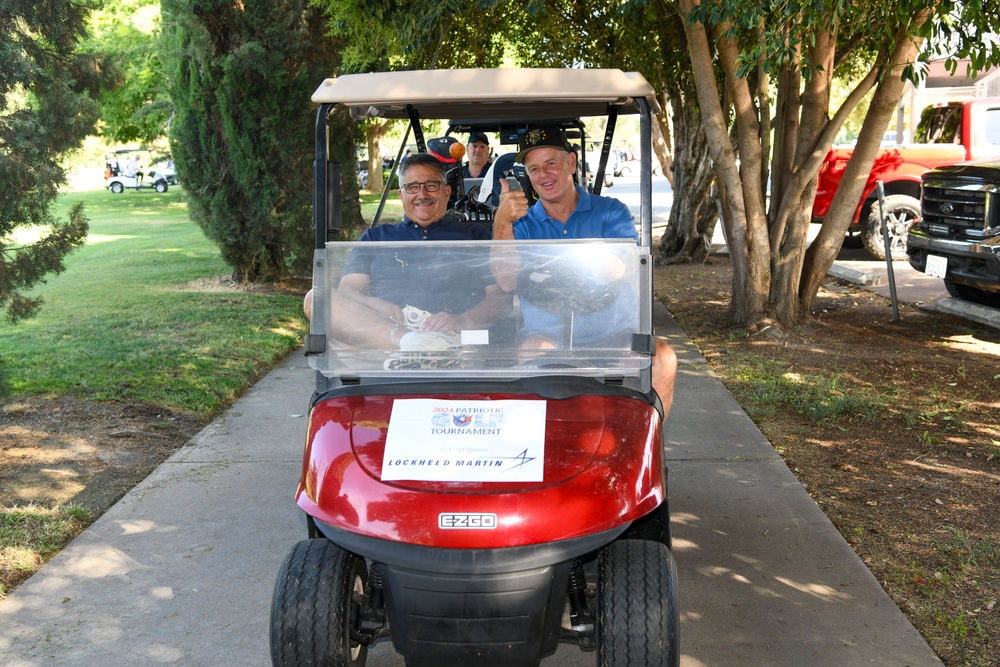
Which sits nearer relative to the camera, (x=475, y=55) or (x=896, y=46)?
(x=896, y=46)

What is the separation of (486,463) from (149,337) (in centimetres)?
619

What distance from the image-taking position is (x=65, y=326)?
900 centimetres

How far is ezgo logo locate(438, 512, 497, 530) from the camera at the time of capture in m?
2.58

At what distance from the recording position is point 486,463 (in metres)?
2.73

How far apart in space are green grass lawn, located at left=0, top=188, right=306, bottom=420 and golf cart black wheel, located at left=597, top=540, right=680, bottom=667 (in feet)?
12.8

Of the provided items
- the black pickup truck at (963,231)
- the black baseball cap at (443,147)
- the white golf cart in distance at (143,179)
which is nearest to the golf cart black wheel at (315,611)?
the black baseball cap at (443,147)

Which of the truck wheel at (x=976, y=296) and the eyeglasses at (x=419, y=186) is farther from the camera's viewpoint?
the truck wheel at (x=976, y=296)

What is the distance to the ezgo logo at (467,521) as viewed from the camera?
102 inches

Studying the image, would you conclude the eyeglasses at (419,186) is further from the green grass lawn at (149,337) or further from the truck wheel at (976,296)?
the truck wheel at (976,296)

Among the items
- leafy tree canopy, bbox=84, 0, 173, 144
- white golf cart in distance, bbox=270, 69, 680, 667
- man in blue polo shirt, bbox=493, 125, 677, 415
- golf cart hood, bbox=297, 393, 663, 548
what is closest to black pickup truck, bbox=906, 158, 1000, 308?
man in blue polo shirt, bbox=493, 125, 677, 415

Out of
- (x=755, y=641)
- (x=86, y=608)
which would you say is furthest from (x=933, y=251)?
(x=86, y=608)

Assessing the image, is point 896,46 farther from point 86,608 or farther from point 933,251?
point 86,608

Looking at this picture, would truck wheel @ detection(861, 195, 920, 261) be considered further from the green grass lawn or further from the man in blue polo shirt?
the man in blue polo shirt

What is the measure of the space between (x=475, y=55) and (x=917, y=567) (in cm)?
1113
